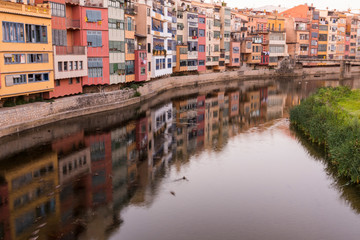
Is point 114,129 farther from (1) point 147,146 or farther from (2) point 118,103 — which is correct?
(2) point 118,103

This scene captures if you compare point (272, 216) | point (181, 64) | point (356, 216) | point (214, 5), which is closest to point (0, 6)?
point (272, 216)

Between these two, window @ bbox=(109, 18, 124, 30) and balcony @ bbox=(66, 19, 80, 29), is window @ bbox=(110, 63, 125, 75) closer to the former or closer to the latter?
window @ bbox=(109, 18, 124, 30)

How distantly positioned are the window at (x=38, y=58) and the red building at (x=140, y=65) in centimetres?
1617

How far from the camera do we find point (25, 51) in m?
35.7

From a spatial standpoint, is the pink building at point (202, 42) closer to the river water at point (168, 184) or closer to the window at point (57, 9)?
the river water at point (168, 184)

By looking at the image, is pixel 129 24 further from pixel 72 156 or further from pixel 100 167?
pixel 100 167

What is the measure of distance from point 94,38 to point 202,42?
125 ft

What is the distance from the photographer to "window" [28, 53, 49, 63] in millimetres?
36650

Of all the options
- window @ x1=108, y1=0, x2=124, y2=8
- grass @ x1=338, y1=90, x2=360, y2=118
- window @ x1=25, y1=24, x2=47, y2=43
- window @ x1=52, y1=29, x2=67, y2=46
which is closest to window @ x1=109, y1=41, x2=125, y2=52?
window @ x1=108, y1=0, x2=124, y2=8

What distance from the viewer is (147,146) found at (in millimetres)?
32750

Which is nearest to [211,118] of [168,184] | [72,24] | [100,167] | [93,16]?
[93,16]

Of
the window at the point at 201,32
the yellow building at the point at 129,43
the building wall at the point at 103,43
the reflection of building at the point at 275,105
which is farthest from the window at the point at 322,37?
the building wall at the point at 103,43

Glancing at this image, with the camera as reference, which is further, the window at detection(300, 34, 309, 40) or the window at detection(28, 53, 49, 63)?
the window at detection(300, 34, 309, 40)

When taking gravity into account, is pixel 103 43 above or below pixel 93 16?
below
